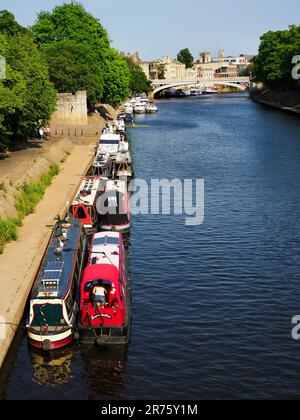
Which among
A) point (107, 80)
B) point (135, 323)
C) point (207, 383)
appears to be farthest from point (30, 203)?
point (107, 80)

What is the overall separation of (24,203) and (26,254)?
957 centimetres

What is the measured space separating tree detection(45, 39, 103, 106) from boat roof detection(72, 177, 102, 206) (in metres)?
51.8

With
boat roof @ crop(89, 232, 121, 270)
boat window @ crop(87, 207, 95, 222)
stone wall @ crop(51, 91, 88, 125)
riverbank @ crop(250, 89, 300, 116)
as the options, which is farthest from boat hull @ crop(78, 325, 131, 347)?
riverbank @ crop(250, 89, 300, 116)

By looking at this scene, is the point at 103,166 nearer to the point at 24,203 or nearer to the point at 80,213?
the point at 24,203

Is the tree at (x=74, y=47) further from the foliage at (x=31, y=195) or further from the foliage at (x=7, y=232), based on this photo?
the foliage at (x=7, y=232)

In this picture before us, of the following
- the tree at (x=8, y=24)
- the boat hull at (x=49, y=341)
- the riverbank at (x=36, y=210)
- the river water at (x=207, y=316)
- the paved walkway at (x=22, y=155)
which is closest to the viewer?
the river water at (x=207, y=316)

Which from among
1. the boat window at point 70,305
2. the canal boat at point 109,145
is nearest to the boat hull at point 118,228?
the boat window at point 70,305

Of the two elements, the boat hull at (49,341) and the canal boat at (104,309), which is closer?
the boat hull at (49,341)

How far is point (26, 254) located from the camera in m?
32.8

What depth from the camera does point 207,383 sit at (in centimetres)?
2302

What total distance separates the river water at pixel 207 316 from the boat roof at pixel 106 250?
2.68 metres

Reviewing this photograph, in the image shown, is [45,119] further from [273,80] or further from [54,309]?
[273,80]

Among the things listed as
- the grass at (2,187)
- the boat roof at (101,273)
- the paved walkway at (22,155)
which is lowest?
the boat roof at (101,273)

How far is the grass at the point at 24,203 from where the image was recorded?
34469mm
